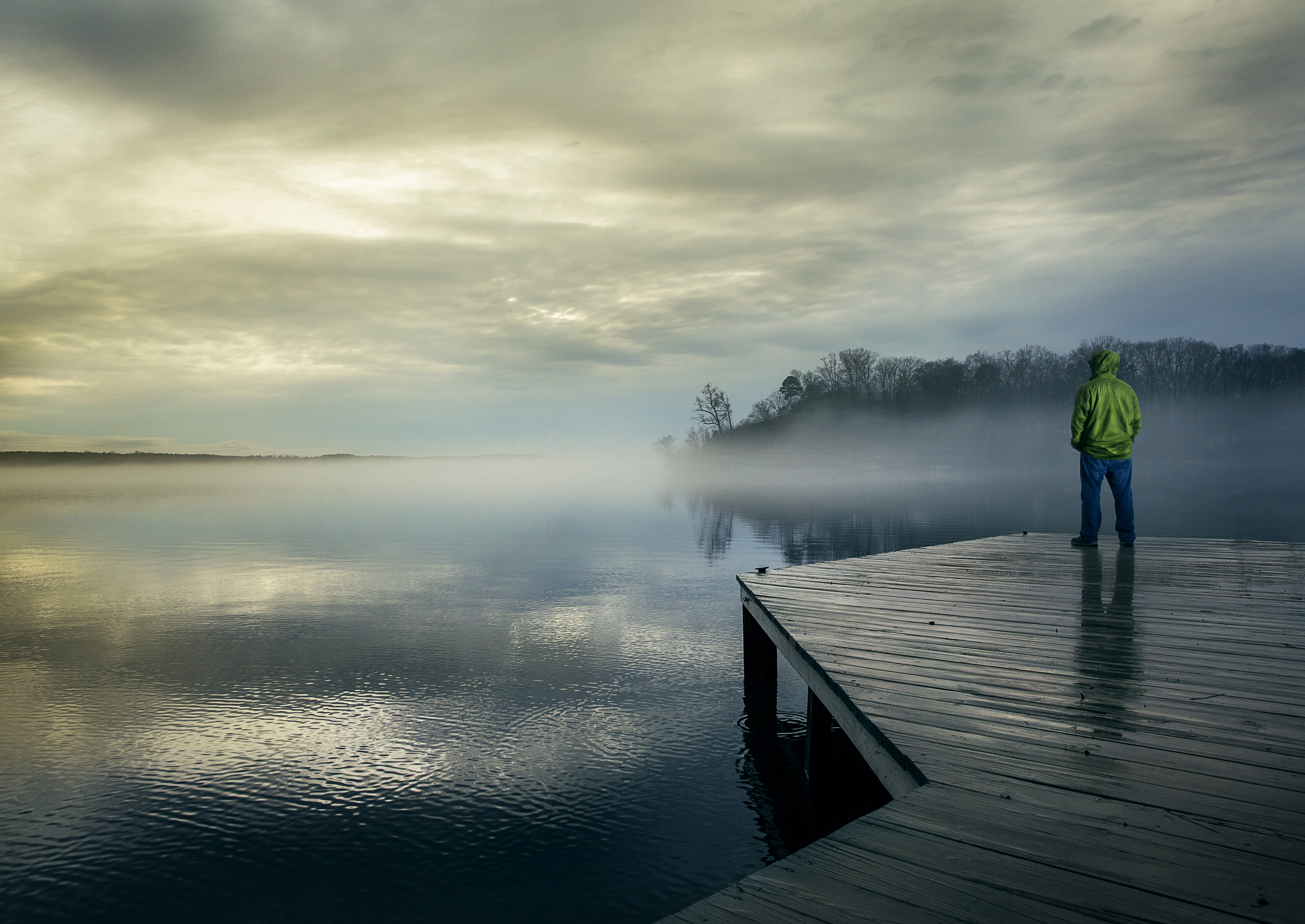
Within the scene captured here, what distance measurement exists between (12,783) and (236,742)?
1637mm

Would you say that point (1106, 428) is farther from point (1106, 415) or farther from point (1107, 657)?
point (1107, 657)

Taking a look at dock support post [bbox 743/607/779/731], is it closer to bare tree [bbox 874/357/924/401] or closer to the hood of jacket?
the hood of jacket

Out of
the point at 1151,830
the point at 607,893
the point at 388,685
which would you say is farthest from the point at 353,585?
the point at 1151,830

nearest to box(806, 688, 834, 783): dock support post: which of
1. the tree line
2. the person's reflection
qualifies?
the person's reflection

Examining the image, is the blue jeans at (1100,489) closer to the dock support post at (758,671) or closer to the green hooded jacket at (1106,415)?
the green hooded jacket at (1106,415)

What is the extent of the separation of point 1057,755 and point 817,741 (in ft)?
9.29

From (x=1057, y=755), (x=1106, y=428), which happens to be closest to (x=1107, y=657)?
(x=1057, y=755)

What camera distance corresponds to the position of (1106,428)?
978 centimetres

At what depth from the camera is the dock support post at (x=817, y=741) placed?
19.6 ft

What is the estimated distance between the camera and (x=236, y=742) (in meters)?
7.38

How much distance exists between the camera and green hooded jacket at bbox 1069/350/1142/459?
9688mm

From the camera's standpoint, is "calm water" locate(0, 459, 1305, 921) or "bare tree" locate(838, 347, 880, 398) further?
"bare tree" locate(838, 347, 880, 398)

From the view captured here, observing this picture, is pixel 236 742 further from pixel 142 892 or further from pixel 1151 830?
pixel 1151 830

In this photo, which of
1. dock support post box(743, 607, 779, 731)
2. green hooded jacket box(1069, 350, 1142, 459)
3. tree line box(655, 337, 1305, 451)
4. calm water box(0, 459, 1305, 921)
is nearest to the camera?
calm water box(0, 459, 1305, 921)
